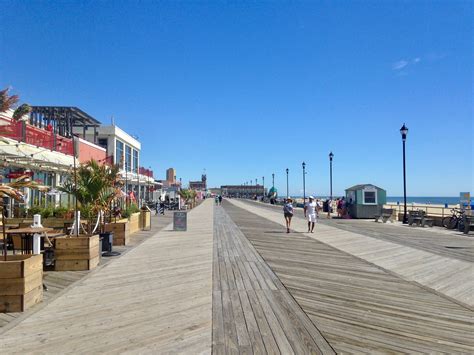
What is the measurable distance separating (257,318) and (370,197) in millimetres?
22452

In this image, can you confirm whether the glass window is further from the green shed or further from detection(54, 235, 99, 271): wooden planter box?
detection(54, 235, 99, 271): wooden planter box

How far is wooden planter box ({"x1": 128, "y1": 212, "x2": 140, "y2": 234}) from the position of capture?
1451cm

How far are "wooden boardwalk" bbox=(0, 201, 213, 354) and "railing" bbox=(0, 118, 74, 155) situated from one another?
6311 mm

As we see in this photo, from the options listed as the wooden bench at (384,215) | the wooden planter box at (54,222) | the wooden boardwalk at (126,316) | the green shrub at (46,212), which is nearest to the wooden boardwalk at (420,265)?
the wooden boardwalk at (126,316)

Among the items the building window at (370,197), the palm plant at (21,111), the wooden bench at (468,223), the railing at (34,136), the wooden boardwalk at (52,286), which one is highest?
the palm plant at (21,111)

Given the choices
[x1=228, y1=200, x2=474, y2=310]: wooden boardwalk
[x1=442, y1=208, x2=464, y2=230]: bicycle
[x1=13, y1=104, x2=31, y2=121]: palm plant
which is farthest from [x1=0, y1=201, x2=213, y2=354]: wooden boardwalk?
[x1=442, y1=208, x2=464, y2=230]: bicycle

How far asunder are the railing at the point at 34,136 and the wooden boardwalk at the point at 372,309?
8968mm

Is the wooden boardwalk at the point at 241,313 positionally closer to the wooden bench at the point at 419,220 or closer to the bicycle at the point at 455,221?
the bicycle at the point at 455,221

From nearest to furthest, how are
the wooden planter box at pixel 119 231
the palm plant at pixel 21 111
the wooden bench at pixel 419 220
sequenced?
1. the wooden planter box at pixel 119 231
2. the palm plant at pixel 21 111
3. the wooden bench at pixel 419 220

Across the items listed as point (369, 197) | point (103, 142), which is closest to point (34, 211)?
point (369, 197)

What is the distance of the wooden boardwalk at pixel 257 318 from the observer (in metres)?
4.04

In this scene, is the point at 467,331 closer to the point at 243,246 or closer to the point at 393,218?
the point at 243,246

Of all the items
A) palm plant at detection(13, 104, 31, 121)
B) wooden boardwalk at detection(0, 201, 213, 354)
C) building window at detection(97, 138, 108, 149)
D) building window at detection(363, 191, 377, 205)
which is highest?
building window at detection(97, 138, 108, 149)

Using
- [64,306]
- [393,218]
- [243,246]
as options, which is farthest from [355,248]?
[393,218]
